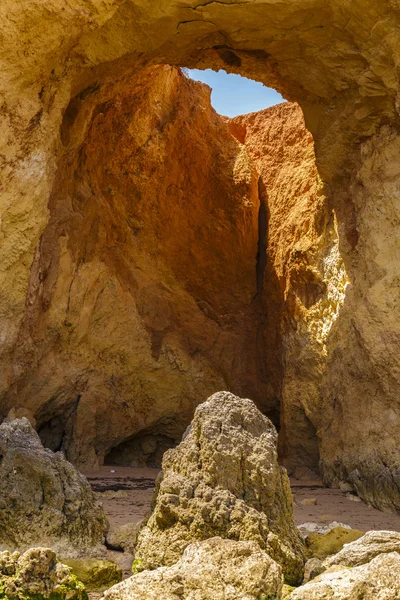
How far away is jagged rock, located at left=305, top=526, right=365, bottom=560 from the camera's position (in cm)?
452

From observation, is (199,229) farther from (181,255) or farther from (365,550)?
(365,550)

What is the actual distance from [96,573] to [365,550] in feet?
5.16

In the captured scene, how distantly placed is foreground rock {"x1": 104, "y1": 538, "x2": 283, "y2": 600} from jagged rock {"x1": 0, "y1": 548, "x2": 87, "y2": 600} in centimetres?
55

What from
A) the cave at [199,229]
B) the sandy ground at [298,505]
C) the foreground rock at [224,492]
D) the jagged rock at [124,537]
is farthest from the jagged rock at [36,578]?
the cave at [199,229]

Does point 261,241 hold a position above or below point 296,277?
above

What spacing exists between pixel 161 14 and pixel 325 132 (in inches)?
102

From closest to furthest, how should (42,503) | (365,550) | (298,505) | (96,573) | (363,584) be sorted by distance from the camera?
1. (363,584)
2. (365,550)
3. (96,573)
4. (42,503)
5. (298,505)

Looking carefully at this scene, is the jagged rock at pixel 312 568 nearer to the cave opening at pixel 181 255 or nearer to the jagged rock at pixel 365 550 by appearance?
the jagged rock at pixel 365 550

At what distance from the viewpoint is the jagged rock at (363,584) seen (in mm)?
2584

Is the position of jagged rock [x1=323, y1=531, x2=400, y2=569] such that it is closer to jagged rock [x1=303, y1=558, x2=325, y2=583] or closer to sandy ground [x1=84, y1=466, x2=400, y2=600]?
jagged rock [x1=303, y1=558, x2=325, y2=583]

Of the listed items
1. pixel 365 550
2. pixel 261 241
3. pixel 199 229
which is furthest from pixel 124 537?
pixel 261 241

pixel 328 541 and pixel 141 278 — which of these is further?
pixel 141 278

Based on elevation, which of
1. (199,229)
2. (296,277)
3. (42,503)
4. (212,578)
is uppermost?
(199,229)

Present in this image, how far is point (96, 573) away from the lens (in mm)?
3822
